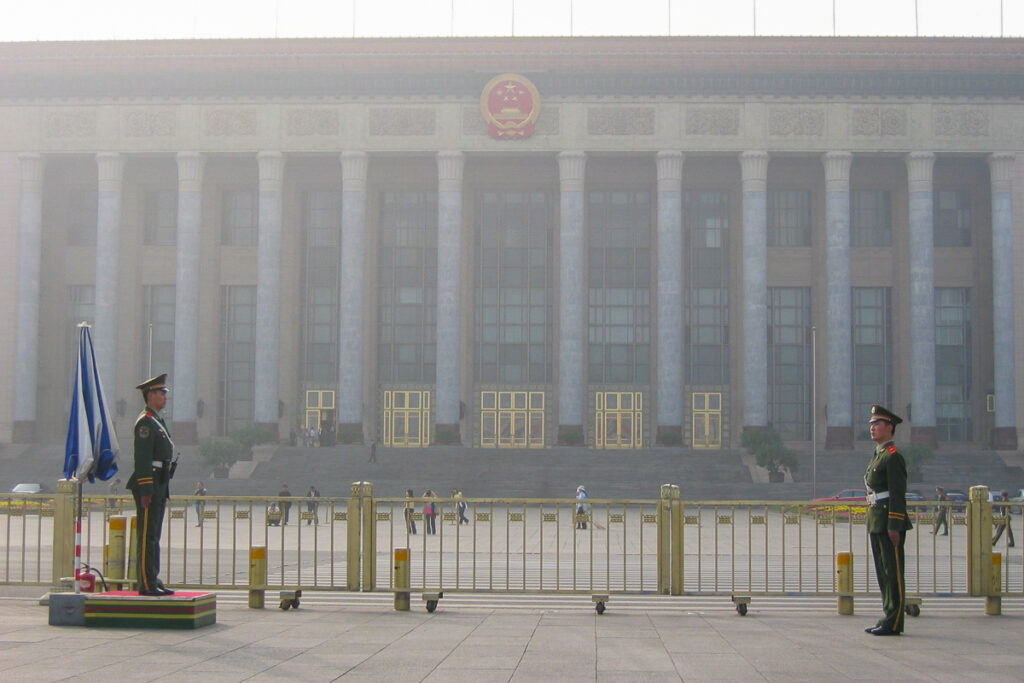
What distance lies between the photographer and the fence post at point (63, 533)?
14284 millimetres

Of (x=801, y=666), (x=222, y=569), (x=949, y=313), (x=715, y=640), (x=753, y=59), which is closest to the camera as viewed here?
(x=801, y=666)

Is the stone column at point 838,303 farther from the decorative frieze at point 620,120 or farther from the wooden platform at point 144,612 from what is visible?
the wooden platform at point 144,612

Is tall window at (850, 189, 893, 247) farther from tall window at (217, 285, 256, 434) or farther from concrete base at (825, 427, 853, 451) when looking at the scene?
tall window at (217, 285, 256, 434)

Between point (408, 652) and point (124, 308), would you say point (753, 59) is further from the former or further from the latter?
point (408, 652)

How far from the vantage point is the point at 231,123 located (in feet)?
178

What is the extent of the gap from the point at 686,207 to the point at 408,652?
48854 mm

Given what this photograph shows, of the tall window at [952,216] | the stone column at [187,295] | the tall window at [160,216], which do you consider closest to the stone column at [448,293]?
the stone column at [187,295]

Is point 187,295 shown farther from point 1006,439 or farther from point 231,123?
point 1006,439

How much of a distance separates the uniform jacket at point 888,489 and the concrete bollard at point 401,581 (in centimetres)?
507

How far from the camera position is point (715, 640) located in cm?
1148

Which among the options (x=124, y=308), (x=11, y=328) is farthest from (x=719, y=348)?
(x=11, y=328)

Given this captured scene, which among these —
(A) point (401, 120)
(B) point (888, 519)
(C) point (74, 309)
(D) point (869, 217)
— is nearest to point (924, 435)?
(D) point (869, 217)

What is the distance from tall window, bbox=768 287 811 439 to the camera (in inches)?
2238

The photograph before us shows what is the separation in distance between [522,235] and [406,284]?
5.90 meters
